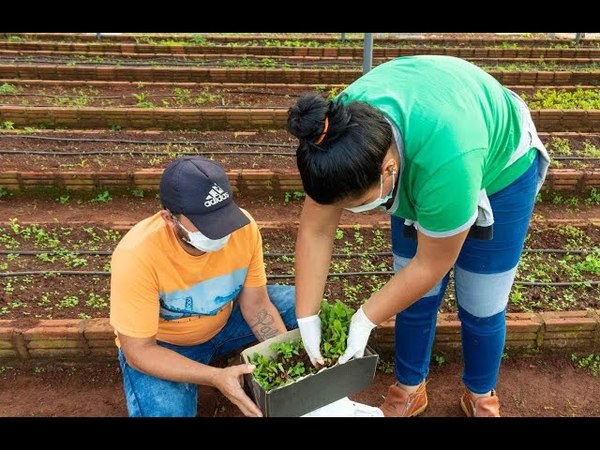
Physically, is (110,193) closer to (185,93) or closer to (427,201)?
(185,93)

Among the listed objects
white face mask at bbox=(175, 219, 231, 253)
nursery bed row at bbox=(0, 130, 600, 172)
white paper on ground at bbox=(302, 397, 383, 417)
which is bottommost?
nursery bed row at bbox=(0, 130, 600, 172)

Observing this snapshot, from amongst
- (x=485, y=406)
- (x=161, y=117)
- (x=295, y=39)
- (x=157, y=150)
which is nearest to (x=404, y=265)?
(x=485, y=406)

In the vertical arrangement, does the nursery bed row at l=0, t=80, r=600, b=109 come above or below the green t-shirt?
below

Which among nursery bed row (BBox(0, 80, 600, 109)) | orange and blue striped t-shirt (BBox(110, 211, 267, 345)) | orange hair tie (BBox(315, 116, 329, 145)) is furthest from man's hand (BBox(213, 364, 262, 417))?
nursery bed row (BBox(0, 80, 600, 109))

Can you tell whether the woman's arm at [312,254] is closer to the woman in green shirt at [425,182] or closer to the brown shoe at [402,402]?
the woman in green shirt at [425,182]

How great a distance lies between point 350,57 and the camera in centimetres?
908

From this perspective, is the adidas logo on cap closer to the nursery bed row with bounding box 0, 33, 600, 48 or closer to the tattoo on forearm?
the tattoo on forearm

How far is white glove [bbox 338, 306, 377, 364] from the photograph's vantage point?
6.57 feet

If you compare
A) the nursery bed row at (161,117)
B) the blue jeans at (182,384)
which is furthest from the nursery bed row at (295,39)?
the blue jeans at (182,384)

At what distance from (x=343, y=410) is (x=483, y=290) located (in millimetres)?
750

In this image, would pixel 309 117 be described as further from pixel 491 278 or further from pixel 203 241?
pixel 491 278

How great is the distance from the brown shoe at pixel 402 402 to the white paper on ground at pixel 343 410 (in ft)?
1.71
